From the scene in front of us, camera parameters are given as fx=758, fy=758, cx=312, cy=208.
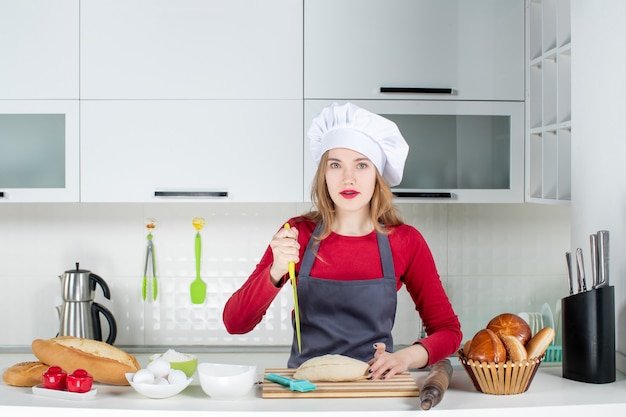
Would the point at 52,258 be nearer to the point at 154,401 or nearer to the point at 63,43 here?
the point at 63,43

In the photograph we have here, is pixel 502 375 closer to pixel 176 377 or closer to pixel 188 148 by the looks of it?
pixel 176 377

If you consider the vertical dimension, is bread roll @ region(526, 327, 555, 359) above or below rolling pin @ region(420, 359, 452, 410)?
above

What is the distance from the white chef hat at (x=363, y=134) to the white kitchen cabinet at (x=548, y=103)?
593 millimetres

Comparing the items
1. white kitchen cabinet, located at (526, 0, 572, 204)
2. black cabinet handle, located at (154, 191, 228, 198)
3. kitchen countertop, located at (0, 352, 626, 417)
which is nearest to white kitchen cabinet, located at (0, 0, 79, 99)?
black cabinet handle, located at (154, 191, 228, 198)

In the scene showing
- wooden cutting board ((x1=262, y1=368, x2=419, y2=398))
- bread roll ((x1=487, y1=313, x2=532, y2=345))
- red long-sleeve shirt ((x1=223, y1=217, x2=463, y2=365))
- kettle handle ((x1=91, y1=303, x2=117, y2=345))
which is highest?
red long-sleeve shirt ((x1=223, y1=217, x2=463, y2=365))

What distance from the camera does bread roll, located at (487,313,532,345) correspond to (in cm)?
143

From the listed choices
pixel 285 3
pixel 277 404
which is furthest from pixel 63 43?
pixel 277 404

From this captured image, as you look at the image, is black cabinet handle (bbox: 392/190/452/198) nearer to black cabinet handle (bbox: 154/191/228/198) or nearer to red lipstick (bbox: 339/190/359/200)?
black cabinet handle (bbox: 154/191/228/198)

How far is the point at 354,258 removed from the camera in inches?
72.1

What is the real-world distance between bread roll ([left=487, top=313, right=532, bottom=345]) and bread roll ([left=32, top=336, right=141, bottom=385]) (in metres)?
0.69

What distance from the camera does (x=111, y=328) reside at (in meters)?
2.56

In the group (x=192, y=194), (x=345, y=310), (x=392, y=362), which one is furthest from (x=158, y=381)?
(x=192, y=194)

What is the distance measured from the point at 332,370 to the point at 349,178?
1.63 feet

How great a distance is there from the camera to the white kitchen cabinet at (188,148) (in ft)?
7.77
